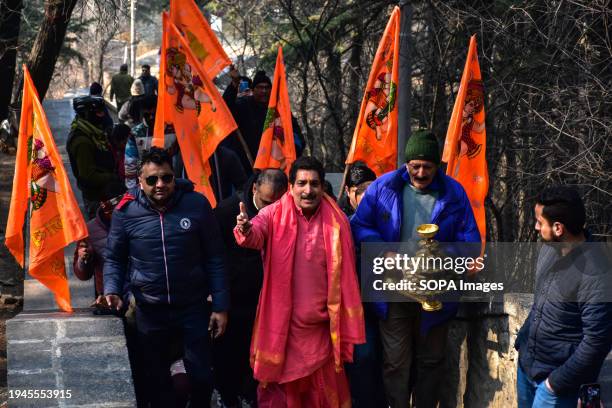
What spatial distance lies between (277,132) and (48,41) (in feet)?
10.5

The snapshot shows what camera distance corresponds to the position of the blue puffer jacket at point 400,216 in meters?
6.02

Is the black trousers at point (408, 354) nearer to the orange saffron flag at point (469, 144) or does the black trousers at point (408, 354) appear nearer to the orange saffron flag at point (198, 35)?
the orange saffron flag at point (469, 144)

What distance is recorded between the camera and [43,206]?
6594 mm

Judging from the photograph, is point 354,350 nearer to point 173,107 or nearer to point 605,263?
point 605,263

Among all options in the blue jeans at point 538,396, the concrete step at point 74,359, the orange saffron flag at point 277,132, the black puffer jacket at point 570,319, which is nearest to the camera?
the black puffer jacket at point 570,319

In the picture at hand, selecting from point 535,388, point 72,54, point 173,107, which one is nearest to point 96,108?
point 173,107

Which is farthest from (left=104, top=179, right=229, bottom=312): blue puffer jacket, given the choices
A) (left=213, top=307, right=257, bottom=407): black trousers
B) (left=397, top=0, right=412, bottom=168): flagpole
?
(left=397, top=0, right=412, bottom=168): flagpole

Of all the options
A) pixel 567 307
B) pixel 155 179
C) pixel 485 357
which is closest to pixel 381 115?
pixel 485 357

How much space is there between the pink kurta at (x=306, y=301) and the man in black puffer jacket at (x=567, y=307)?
1299 millimetres

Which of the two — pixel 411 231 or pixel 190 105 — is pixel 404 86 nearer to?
pixel 190 105

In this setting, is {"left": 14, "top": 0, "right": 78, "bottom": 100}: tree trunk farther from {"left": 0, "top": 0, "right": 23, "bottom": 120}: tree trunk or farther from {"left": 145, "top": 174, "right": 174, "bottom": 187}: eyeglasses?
{"left": 145, "top": 174, "right": 174, "bottom": 187}: eyeglasses

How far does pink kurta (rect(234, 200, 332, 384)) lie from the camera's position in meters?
5.84

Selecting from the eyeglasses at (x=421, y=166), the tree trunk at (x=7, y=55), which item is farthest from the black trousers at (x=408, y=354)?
the tree trunk at (x=7, y=55)

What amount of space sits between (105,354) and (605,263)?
306cm
